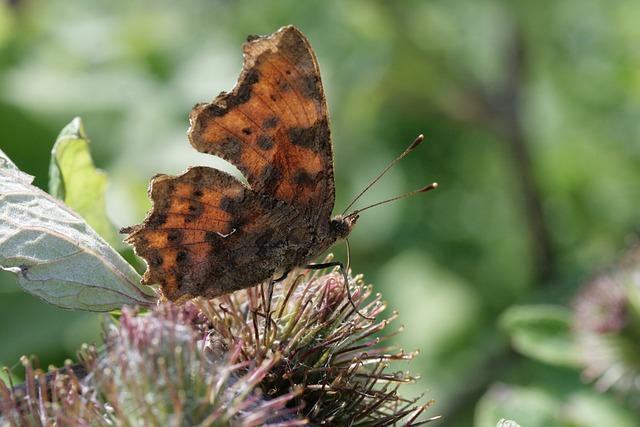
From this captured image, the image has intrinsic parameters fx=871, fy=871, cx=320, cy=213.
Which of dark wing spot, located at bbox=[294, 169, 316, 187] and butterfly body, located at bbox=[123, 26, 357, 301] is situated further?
dark wing spot, located at bbox=[294, 169, 316, 187]

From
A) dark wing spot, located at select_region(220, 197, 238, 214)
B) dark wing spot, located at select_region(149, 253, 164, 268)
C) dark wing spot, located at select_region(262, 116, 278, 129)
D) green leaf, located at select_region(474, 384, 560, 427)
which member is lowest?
green leaf, located at select_region(474, 384, 560, 427)

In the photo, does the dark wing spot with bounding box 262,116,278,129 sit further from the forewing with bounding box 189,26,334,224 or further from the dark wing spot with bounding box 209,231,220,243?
the dark wing spot with bounding box 209,231,220,243

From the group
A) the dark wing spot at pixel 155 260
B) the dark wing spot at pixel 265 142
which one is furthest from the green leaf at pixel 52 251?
the dark wing spot at pixel 265 142

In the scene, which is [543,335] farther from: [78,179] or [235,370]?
[78,179]

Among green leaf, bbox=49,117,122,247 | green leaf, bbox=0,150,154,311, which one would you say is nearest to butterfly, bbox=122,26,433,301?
green leaf, bbox=0,150,154,311

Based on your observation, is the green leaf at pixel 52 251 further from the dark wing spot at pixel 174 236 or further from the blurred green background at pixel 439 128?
the blurred green background at pixel 439 128

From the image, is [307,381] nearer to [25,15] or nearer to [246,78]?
[246,78]

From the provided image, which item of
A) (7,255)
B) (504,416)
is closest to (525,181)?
(504,416)
